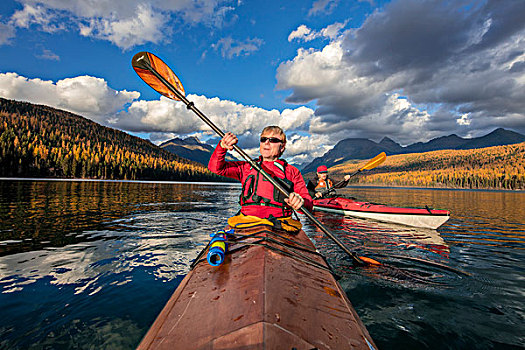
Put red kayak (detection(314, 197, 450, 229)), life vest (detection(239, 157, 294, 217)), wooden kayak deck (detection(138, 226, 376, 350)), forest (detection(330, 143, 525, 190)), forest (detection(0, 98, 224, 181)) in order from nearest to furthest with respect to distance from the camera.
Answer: wooden kayak deck (detection(138, 226, 376, 350)) < life vest (detection(239, 157, 294, 217)) < red kayak (detection(314, 197, 450, 229)) < forest (detection(0, 98, 224, 181)) < forest (detection(330, 143, 525, 190))

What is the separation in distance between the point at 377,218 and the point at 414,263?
7493 millimetres

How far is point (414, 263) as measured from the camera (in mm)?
6324

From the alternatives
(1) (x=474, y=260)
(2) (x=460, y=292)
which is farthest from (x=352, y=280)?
(1) (x=474, y=260)

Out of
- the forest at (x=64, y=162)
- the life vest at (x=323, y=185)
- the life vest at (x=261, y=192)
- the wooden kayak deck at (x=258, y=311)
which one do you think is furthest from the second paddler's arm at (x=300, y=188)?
the forest at (x=64, y=162)

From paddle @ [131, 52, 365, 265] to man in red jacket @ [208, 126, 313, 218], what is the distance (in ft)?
0.94

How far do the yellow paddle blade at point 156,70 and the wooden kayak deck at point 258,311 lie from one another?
14.2 feet

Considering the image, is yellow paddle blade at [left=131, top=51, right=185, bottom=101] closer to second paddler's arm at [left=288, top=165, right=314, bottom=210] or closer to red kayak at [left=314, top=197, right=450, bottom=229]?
second paddler's arm at [left=288, top=165, right=314, bottom=210]

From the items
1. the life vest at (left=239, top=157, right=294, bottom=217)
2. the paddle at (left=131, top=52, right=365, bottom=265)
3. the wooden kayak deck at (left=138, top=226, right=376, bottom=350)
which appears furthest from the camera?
the life vest at (left=239, top=157, right=294, bottom=217)

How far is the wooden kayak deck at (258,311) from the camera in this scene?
171 cm

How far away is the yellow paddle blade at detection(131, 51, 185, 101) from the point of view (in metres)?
4.96

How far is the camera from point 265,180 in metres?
5.00

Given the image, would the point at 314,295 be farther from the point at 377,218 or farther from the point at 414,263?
the point at 377,218

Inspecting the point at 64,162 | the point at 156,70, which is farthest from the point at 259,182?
the point at 64,162

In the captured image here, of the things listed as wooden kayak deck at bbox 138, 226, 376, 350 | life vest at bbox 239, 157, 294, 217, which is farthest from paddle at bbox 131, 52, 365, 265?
wooden kayak deck at bbox 138, 226, 376, 350
